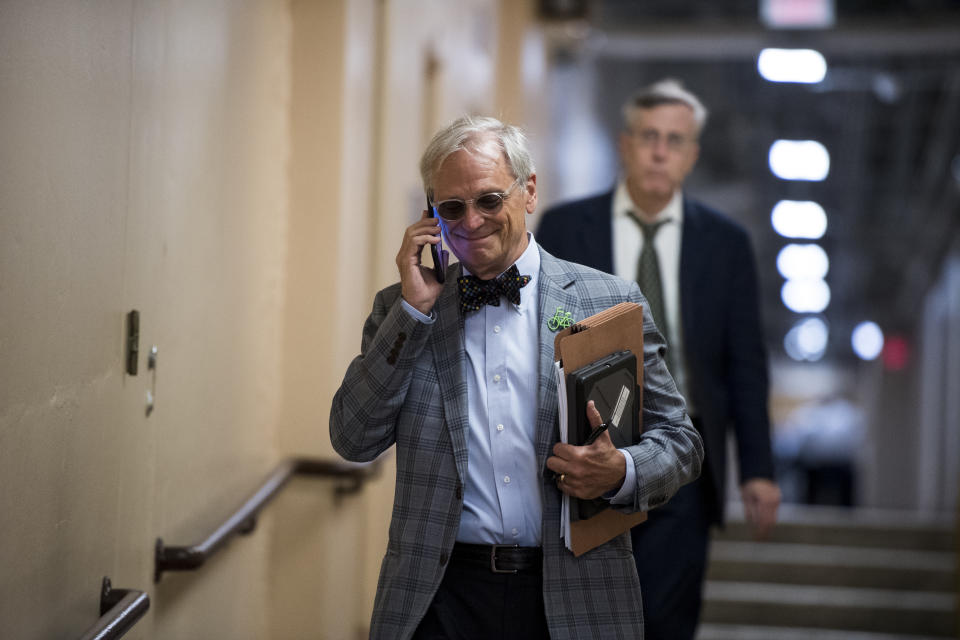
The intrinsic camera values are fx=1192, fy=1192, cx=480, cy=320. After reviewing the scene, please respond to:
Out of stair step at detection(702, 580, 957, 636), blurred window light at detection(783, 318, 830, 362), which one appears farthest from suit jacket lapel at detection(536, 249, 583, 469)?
blurred window light at detection(783, 318, 830, 362)

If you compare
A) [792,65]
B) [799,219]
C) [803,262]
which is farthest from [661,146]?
[803,262]

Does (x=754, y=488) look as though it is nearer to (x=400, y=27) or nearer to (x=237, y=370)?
(x=237, y=370)

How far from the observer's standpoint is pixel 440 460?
2.08 metres

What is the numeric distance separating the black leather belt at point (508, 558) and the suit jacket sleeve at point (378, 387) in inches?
10.4

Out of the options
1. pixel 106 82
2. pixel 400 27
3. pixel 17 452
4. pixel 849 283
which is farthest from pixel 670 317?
pixel 849 283

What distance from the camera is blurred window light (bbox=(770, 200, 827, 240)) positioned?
57.9 ft

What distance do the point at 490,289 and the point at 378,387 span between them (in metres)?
0.27

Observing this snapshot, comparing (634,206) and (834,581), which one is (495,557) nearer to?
(634,206)

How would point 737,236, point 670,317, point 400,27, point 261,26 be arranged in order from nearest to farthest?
1. point 670,317
2. point 737,236
3. point 261,26
4. point 400,27

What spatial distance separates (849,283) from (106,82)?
2418cm

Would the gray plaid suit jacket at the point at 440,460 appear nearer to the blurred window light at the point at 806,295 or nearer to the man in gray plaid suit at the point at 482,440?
the man in gray plaid suit at the point at 482,440

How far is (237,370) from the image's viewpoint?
11.8 ft

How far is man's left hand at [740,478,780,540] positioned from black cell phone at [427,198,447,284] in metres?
1.82

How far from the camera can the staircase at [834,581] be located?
8.23 metres
